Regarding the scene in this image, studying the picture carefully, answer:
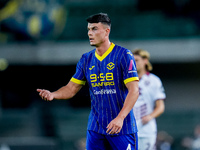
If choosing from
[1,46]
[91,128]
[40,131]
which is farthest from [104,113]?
[1,46]

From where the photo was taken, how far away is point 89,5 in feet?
73.9

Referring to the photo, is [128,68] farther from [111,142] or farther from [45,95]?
[45,95]

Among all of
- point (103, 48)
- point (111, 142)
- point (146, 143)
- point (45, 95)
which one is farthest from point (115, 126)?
point (146, 143)

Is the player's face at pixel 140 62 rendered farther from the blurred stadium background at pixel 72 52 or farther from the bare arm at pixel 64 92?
the blurred stadium background at pixel 72 52

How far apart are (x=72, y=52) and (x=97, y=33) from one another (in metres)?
15.5

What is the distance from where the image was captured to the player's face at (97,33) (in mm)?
5133

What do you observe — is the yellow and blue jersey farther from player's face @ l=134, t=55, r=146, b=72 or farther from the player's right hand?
player's face @ l=134, t=55, r=146, b=72

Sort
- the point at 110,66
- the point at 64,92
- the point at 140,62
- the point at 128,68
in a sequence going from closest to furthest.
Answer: the point at 128,68
the point at 110,66
the point at 64,92
the point at 140,62

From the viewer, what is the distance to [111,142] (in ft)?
16.8

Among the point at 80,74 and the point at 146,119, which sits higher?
the point at 80,74

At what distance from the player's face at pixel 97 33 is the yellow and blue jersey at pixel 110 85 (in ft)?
0.53

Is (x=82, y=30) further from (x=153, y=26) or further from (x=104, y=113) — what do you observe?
(x=104, y=113)

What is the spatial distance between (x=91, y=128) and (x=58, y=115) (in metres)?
15.1

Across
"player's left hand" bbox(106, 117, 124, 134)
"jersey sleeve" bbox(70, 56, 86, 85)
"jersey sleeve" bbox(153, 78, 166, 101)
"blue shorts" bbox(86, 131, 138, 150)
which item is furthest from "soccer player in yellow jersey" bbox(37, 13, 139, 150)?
"jersey sleeve" bbox(153, 78, 166, 101)
